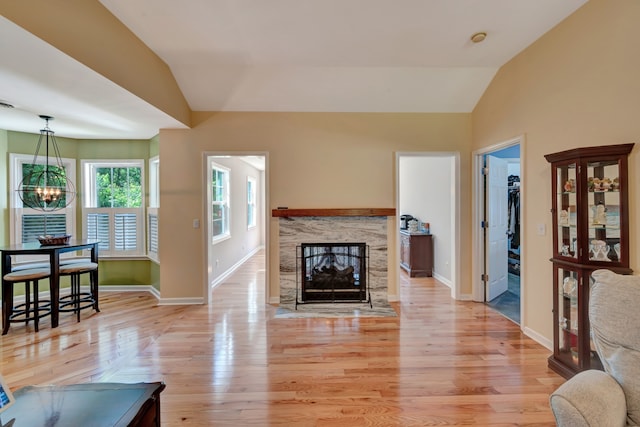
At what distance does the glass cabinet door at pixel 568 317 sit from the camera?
91.1 inches

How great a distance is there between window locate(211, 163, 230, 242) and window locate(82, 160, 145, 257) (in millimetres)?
1104

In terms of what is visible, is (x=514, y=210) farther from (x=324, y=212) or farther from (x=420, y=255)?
(x=324, y=212)

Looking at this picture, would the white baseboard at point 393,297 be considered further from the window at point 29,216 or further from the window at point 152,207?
the window at point 29,216

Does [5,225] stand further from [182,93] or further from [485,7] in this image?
[485,7]

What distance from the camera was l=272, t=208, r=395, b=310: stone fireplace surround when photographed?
3959 millimetres

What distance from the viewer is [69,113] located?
3.20m

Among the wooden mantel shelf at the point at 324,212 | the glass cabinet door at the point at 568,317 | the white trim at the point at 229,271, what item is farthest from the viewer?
the white trim at the point at 229,271

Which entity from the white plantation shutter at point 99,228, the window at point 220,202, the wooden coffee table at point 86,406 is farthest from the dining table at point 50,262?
the wooden coffee table at point 86,406

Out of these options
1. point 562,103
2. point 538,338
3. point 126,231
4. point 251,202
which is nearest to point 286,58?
point 562,103

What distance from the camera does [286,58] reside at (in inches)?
123

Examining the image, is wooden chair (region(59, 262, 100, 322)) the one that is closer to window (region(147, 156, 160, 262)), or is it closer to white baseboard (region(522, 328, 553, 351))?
window (region(147, 156, 160, 262))

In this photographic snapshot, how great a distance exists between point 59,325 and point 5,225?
182 cm

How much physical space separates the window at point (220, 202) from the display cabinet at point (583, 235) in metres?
4.69

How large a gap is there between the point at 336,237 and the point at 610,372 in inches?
114
